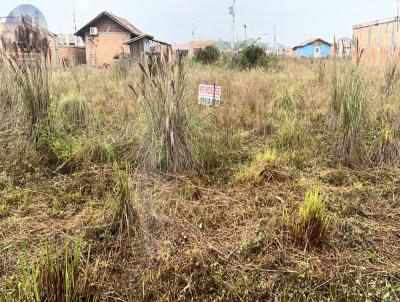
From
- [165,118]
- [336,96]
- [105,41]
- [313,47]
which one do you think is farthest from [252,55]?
[313,47]

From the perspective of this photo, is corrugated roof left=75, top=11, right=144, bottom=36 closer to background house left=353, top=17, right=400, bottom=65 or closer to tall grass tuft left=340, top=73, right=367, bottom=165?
background house left=353, top=17, right=400, bottom=65

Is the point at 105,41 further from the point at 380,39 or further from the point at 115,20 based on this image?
the point at 380,39

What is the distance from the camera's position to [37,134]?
10.5 feet

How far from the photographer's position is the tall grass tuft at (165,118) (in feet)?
9.06

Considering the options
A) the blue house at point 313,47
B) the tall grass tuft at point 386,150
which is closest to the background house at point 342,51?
the tall grass tuft at point 386,150

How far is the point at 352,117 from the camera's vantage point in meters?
2.97

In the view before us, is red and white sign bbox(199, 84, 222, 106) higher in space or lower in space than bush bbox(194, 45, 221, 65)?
lower

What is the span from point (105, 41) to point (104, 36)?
30cm

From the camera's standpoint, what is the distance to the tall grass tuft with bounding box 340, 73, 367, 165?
9.73 ft

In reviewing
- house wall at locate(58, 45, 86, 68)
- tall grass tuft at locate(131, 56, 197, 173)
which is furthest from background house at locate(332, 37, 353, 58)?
house wall at locate(58, 45, 86, 68)

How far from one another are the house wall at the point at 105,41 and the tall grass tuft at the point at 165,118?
18.9m

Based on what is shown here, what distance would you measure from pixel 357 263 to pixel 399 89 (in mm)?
3418

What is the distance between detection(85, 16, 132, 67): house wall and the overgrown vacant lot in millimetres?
17586

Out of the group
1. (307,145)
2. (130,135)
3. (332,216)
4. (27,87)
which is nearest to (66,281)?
(332,216)
